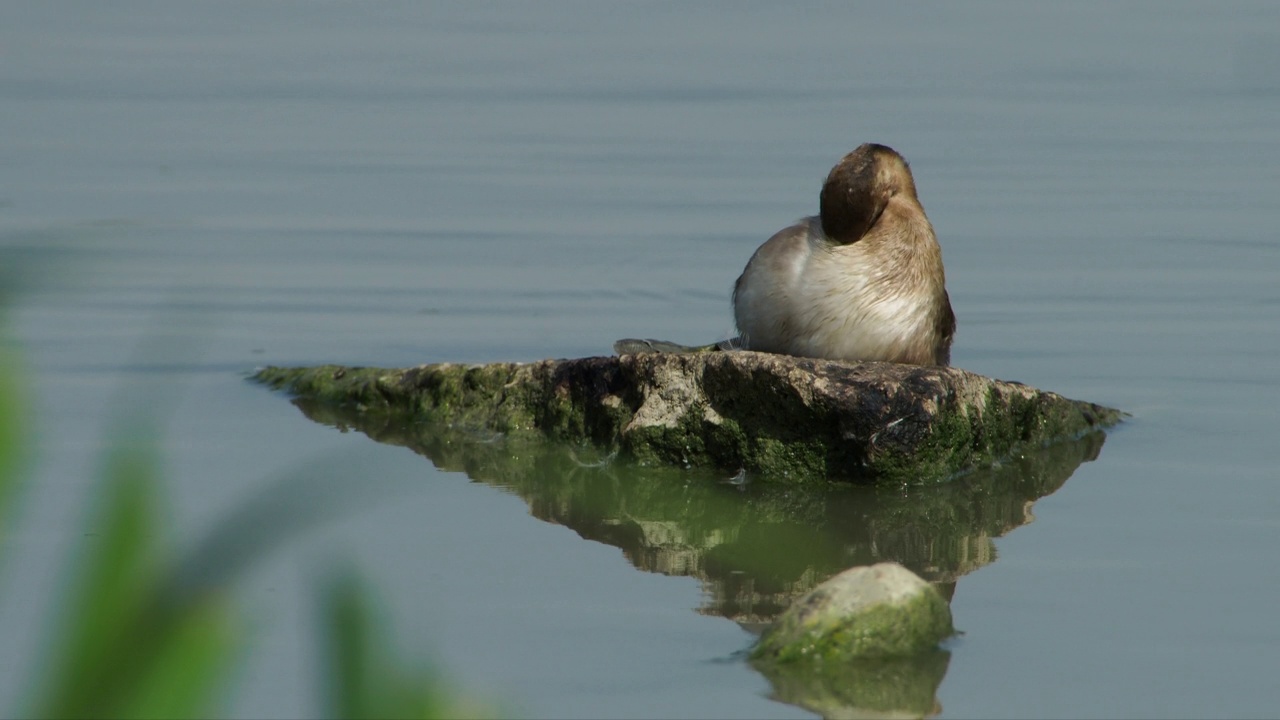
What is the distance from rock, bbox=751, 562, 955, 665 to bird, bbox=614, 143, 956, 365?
5.78 feet

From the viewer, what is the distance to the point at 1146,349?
8336 mm

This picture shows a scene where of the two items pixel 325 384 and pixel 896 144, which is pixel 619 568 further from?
pixel 896 144

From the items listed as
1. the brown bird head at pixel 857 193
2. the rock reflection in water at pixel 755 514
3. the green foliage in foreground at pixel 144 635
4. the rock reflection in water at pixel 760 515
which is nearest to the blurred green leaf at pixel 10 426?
the green foliage in foreground at pixel 144 635

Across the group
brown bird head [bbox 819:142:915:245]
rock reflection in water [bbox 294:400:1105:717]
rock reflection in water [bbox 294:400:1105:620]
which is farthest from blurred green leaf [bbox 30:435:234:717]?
brown bird head [bbox 819:142:915:245]

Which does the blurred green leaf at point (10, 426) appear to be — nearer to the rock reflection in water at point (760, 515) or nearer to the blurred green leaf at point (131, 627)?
the blurred green leaf at point (131, 627)

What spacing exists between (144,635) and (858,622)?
329 centimetres

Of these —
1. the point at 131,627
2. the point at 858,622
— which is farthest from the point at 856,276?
the point at 131,627

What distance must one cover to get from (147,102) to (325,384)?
25.2 ft

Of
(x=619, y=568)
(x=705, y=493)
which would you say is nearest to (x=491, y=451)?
(x=705, y=493)

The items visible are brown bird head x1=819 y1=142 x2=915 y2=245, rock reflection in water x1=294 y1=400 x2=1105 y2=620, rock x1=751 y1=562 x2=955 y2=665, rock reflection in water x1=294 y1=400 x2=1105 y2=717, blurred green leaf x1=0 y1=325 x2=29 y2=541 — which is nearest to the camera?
blurred green leaf x1=0 y1=325 x2=29 y2=541

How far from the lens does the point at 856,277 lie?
5.92 meters

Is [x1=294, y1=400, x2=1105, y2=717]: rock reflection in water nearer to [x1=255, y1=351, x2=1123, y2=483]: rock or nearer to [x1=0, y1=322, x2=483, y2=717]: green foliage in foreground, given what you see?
[x1=255, y1=351, x2=1123, y2=483]: rock

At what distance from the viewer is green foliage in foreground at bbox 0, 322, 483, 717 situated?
3.59 feet

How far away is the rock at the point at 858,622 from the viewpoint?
4191mm
